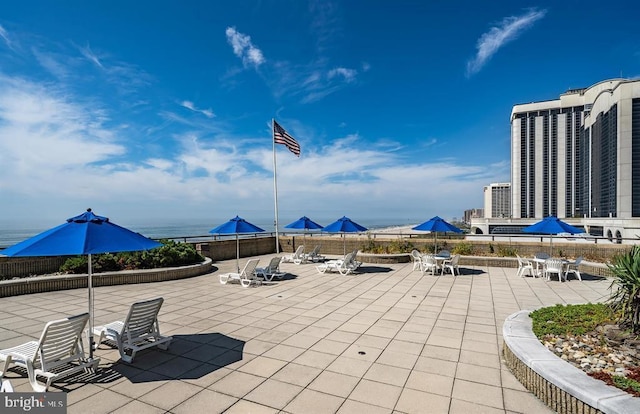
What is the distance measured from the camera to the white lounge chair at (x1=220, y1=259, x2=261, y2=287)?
10023mm

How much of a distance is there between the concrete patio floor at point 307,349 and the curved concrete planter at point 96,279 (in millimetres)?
447

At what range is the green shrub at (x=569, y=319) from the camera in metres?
4.95

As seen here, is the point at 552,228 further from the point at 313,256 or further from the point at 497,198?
the point at 497,198

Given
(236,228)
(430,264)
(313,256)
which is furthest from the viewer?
(313,256)

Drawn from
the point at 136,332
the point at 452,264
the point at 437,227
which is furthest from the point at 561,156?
the point at 136,332

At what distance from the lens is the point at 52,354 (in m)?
4.02

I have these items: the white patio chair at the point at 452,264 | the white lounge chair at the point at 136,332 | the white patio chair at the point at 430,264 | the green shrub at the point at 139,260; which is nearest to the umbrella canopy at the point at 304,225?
the green shrub at the point at 139,260

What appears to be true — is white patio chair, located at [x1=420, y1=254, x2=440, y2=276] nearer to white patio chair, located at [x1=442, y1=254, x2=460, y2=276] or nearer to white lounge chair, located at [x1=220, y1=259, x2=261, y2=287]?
white patio chair, located at [x1=442, y1=254, x2=460, y2=276]

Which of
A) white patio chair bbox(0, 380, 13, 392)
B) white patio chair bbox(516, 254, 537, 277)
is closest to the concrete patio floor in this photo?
white patio chair bbox(0, 380, 13, 392)

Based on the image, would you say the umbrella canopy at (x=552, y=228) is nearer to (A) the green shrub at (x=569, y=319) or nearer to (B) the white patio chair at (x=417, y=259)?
(B) the white patio chair at (x=417, y=259)

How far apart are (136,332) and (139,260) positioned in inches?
283

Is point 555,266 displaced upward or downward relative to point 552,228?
downward

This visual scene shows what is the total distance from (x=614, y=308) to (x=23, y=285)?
1287cm

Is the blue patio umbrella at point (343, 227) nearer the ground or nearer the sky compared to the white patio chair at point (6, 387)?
nearer the sky
